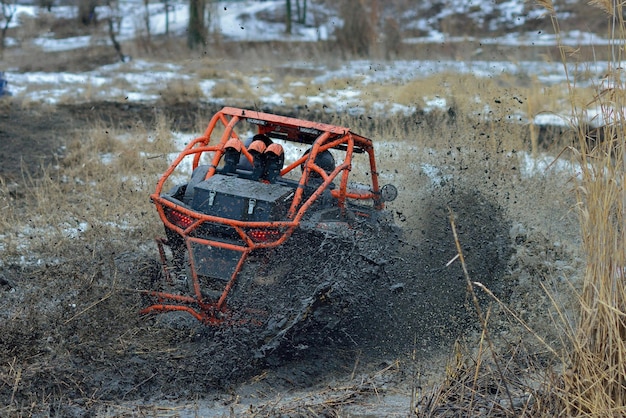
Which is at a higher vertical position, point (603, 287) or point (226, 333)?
point (603, 287)

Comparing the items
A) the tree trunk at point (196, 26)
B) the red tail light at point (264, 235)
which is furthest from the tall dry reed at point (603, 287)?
the tree trunk at point (196, 26)

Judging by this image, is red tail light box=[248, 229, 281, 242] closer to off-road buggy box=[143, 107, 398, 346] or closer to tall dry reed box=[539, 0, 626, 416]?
off-road buggy box=[143, 107, 398, 346]

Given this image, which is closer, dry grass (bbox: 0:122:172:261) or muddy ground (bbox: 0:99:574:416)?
muddy ground (bbox: 0:99:574:416)

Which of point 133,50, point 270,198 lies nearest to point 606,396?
point 270,198

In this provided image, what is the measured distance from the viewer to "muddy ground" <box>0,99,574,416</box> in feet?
15.7

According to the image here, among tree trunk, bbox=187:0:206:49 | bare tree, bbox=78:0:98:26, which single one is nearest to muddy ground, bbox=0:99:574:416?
tree trunk, bbox=187:0:206:49

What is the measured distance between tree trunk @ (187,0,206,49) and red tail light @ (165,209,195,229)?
60.1 feet

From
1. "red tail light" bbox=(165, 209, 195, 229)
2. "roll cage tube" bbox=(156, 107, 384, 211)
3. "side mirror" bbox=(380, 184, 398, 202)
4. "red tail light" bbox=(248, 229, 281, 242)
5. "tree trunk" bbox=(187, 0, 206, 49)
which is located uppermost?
"tree trunk" bbox=(187, 0, 206, 49)

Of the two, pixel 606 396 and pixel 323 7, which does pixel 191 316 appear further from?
pixel 323 7

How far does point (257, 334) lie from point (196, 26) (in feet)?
64.5

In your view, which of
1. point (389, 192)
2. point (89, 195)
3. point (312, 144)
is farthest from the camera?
point (89, 195)

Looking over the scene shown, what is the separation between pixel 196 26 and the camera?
23.8 metres

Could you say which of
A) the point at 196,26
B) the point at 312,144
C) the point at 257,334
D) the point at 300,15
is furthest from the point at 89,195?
the point at 300,15

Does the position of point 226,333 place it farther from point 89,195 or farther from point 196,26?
point 196,26
